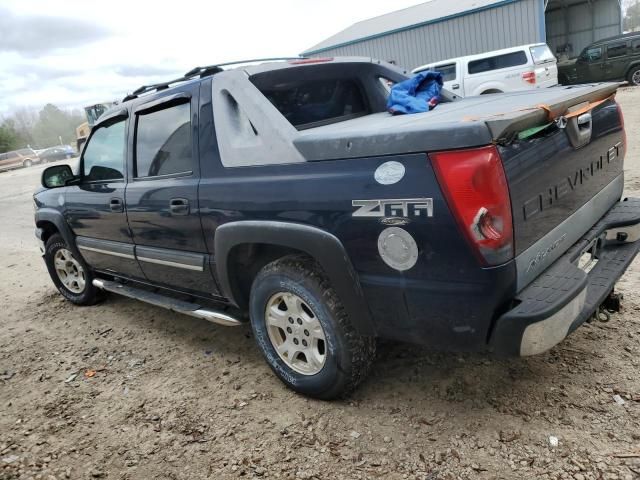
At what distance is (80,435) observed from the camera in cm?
275

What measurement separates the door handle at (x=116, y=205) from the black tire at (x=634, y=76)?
698 inches

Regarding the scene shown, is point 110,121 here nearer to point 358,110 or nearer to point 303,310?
point 358,110

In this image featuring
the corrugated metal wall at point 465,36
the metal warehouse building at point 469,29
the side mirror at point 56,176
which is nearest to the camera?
the side mirror at point 56,176

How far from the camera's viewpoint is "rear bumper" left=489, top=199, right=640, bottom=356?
1.90 m

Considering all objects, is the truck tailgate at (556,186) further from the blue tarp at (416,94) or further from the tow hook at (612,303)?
the blue tarp at (416,94)

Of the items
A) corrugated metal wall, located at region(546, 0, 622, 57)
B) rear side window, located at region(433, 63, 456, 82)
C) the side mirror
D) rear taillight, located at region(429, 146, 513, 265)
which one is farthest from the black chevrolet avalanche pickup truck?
corrugated metal wall, located at region(546, 0, 622, 57)

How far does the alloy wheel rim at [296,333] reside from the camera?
103 inches

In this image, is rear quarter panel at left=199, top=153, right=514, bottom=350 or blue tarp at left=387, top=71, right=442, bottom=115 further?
blue tarp at left=387, top=71, right=442, bottom=115

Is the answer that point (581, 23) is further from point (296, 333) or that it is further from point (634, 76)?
point (296, 333)

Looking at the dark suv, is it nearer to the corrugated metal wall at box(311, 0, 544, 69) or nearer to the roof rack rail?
the corrugated metal wall at box(311, 0, 544, 69)

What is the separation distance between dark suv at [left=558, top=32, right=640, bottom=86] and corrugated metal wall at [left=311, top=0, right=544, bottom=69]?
2.09 metres

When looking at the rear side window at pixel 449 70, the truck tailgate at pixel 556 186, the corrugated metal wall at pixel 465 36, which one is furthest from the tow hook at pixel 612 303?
the corrugated metal wall at pixel 465 36

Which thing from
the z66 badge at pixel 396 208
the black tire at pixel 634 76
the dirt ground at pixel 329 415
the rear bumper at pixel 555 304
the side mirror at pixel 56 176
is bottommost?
the dirt ground at pixel 329 415

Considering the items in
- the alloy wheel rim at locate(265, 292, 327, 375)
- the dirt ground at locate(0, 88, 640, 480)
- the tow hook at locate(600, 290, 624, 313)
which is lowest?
the dirt ground at locate(0, 88, 640, 480)
